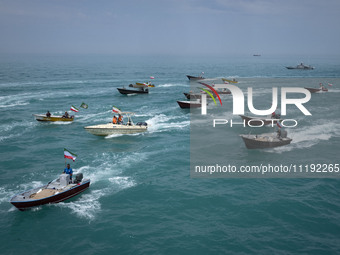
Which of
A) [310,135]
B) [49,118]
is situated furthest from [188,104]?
[49,118]

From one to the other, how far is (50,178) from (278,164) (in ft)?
79.8

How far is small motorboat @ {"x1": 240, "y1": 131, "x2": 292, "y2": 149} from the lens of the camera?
1478 inches

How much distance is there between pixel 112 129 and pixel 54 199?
65.7ft

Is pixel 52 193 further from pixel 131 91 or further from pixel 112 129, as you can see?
pixel 131 91

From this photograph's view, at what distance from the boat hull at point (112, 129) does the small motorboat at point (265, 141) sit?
15.7 m

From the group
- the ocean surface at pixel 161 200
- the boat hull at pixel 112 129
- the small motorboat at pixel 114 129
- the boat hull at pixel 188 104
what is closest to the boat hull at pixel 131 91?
the boat hull at pixel 188 104

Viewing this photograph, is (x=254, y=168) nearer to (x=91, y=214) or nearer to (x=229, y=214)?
(x=229, y=214)

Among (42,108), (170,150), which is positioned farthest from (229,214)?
(42,108)

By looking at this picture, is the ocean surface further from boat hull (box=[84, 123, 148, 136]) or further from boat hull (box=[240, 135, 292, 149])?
boat hull (box=[240, 135, 292, 149])

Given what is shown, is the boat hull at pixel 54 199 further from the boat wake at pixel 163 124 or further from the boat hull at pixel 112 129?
the boat wake at pixel 163 124

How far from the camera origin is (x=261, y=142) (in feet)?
123

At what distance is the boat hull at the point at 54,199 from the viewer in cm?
2480

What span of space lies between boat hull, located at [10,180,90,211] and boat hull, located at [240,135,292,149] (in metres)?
19.6

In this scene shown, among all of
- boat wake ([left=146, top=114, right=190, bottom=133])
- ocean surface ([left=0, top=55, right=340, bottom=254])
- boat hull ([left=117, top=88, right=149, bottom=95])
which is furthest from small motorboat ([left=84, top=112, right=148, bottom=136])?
boat hull ([left=117, top=88, right=149, bottom=95])
